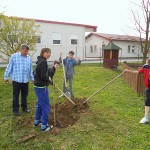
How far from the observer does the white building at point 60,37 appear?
1988cm

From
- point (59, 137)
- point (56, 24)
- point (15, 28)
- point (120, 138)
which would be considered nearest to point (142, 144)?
point (120, 138)

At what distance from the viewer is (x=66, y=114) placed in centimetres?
527

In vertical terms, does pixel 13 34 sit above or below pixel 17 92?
above

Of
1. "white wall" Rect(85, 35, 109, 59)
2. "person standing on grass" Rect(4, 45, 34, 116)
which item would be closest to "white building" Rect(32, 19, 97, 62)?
"white wall" Rect(85, 35, 109, 59)

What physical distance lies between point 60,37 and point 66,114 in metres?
16.7

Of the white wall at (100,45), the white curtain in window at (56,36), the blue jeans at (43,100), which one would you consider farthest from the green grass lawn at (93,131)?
the white wall at (100,45)

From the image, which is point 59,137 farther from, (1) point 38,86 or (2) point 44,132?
(1) point 38,86

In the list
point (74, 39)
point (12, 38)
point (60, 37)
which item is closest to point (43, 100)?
point (12, 38)

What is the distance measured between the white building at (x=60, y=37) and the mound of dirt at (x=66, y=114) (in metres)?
14.6

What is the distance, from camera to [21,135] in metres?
4.12

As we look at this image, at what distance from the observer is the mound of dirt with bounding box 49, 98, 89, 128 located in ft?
15.4

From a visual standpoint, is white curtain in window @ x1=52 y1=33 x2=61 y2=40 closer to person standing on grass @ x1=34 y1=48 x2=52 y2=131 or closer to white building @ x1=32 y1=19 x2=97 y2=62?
white building @ x1=32 y1=19 x2=97 y2=62

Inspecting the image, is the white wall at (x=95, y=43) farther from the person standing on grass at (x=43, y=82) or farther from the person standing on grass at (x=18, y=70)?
the person standing on grass at (x=43, y=82)

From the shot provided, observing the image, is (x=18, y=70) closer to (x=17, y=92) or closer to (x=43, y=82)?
(x=17, y=92)
